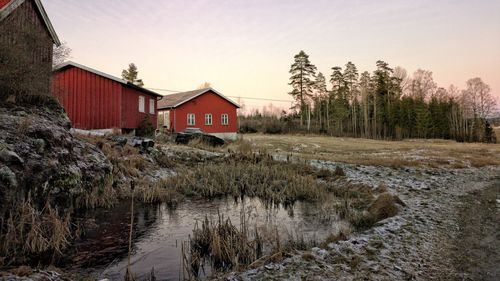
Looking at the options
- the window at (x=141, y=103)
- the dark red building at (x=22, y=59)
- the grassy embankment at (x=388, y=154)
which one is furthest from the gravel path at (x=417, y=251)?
the window at (x=141, y=103)

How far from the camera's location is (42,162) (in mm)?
7047

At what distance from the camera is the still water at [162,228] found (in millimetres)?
4738

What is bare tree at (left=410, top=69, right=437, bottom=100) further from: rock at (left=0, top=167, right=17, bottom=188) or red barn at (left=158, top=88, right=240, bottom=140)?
rock at (left=0, top=167, right=17, bottom=188)

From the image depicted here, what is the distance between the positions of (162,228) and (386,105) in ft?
177

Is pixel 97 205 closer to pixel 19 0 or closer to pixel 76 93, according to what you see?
pixel 19 0

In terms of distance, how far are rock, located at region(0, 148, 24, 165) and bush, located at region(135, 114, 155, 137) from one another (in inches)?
649

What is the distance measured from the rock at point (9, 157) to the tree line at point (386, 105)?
46.0m

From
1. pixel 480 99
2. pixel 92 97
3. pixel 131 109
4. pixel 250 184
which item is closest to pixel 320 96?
pixel 480 99

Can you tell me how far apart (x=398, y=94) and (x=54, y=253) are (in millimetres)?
59158

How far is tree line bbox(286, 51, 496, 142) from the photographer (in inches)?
1973

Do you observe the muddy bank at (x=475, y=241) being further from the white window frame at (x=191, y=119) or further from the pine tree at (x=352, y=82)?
the pine tree at (x=352, y=82)

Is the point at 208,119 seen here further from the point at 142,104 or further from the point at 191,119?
the point at 142,104

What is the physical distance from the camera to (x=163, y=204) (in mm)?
8844

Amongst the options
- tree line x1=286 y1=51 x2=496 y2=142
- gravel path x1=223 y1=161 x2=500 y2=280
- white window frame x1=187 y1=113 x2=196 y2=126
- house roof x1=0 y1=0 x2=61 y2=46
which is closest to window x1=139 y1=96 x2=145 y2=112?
white window frame x1=187 y1=113 x2=196 y2=126
